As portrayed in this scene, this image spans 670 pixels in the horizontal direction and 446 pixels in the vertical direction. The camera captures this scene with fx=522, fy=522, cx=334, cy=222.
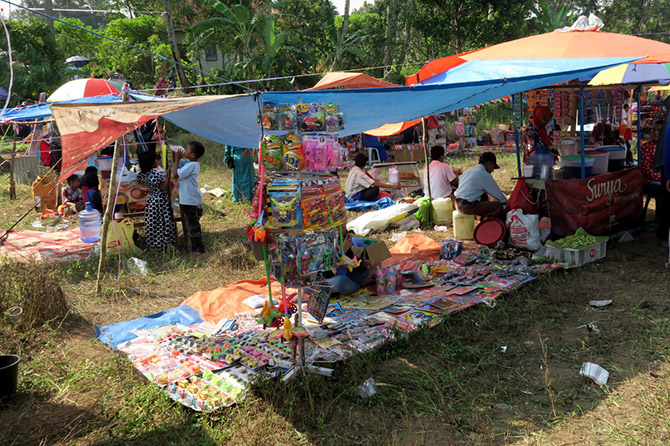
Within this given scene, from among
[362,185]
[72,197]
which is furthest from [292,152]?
[72,197]

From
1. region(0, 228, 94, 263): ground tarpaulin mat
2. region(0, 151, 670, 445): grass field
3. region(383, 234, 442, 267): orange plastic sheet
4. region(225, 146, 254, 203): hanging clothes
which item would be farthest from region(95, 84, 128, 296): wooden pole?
region(225, 146, 254, 203): hanging clothes

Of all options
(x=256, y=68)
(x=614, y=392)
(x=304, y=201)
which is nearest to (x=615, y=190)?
(x=614, y=392)

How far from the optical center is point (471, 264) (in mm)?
6289

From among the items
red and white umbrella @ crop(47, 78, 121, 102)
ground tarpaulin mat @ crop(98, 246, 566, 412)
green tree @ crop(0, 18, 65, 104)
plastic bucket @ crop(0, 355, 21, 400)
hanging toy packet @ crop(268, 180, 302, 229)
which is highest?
green tree @ crop(0, 18, 65, 104)

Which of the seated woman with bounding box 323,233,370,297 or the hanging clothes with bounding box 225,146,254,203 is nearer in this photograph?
the seated woman with bounding box 323,233,370,297

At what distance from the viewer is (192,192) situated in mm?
6973

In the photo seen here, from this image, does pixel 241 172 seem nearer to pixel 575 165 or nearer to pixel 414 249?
pixel 414 249

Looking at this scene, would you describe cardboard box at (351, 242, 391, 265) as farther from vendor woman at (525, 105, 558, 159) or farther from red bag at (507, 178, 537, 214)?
vendor woman at (525, 105, 558, 159)

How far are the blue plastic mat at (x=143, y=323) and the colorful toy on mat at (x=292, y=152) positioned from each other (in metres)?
2.19

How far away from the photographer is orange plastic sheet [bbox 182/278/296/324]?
206 inches

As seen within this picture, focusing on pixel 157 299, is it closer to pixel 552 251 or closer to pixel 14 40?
pixel 552 251

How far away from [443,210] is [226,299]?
12.9 ft

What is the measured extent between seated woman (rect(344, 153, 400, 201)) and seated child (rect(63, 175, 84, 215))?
505 cm

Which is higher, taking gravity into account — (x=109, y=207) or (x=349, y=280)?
(x=109, y=207)
